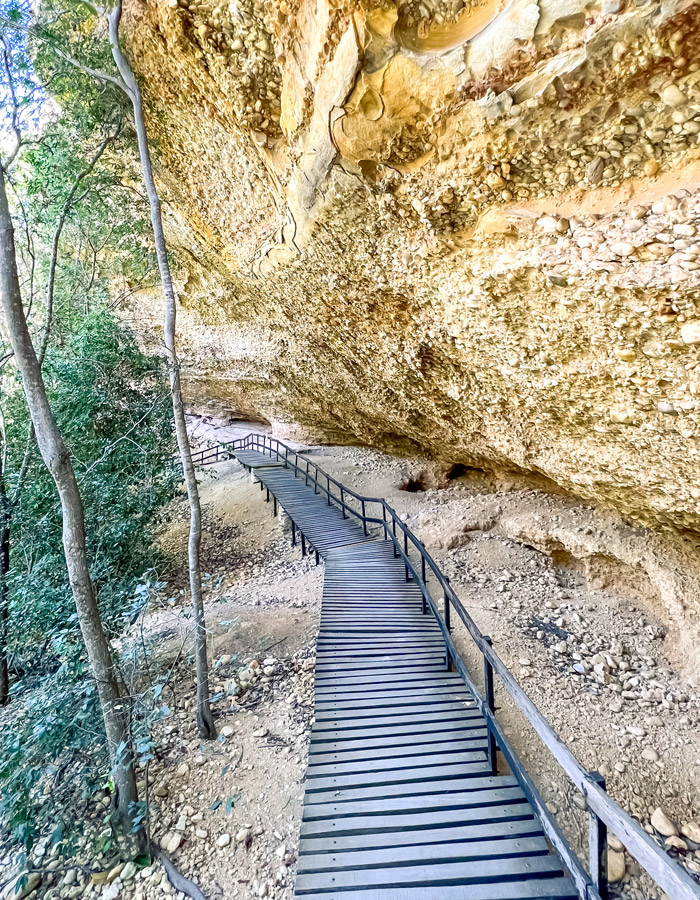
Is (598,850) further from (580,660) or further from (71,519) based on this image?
(71,519)

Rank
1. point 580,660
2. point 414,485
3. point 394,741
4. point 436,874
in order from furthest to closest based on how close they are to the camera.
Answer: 1. point 414,485
2. point 580,660
3. point 394,741
4. point 436,874

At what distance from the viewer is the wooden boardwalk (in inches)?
89.1

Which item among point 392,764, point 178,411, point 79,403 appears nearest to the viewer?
point 392,764

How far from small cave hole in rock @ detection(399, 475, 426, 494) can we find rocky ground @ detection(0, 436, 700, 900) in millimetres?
3185

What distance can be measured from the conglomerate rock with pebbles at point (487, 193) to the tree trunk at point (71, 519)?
317cm

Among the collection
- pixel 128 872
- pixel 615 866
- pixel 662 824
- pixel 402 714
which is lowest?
pixel 128 872

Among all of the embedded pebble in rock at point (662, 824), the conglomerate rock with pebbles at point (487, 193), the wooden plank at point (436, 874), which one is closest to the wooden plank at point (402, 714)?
the wooden plank at point (436, 874)

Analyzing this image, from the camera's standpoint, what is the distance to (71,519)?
3.41 m

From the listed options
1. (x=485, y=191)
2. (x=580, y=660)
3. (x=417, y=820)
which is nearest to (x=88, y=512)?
(x=417, y=820)

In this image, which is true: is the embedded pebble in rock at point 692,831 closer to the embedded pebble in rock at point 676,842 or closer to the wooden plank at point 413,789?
the embedded pebble in rock at point 676,842

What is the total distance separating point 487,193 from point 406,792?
5.07 m

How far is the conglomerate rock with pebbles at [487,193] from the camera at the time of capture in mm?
2914

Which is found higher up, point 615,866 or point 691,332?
point 691,332

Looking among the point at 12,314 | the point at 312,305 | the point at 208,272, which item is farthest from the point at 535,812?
the point at 208,272
